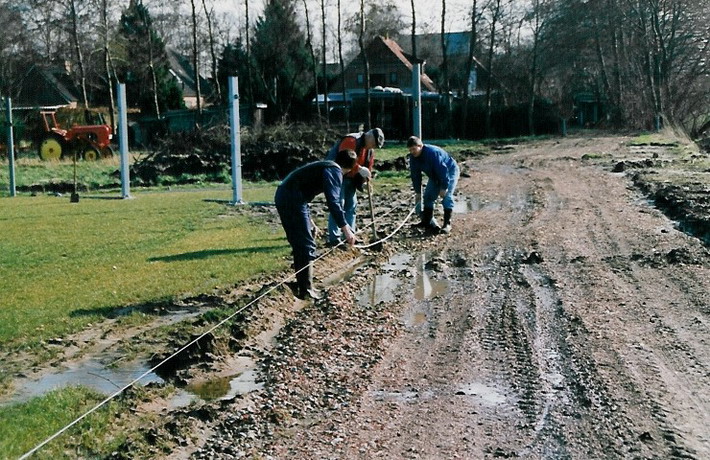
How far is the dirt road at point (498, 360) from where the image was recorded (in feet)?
22.8

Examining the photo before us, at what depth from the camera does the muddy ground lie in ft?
22.8

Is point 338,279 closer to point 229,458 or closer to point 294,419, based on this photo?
point 294,419

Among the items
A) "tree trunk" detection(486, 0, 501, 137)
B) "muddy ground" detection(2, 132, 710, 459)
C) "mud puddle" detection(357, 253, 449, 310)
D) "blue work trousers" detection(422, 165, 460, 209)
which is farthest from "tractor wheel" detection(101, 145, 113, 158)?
"mud puddle" detection(357, 253, 449, 310)

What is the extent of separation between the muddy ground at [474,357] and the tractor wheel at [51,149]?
31.1 metres

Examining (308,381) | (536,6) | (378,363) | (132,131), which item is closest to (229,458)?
(308,381)

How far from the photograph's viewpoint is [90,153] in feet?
143

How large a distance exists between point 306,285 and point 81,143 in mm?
34502

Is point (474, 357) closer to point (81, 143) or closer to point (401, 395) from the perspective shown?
point (401, 395)

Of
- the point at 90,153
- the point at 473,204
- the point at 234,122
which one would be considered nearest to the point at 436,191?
the point at 473,204

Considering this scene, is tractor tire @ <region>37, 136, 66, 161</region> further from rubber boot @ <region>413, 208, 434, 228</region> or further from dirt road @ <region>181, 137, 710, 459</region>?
dirt road @ <region>181, 137, 710, 459</region>

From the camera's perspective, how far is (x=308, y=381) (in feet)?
28.0

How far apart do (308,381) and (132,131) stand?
59.0m

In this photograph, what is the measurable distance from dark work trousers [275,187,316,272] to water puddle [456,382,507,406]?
419 cm

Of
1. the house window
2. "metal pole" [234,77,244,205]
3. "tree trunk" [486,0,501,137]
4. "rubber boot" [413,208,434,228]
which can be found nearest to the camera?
"rubber boot" [413,208,434,228]
